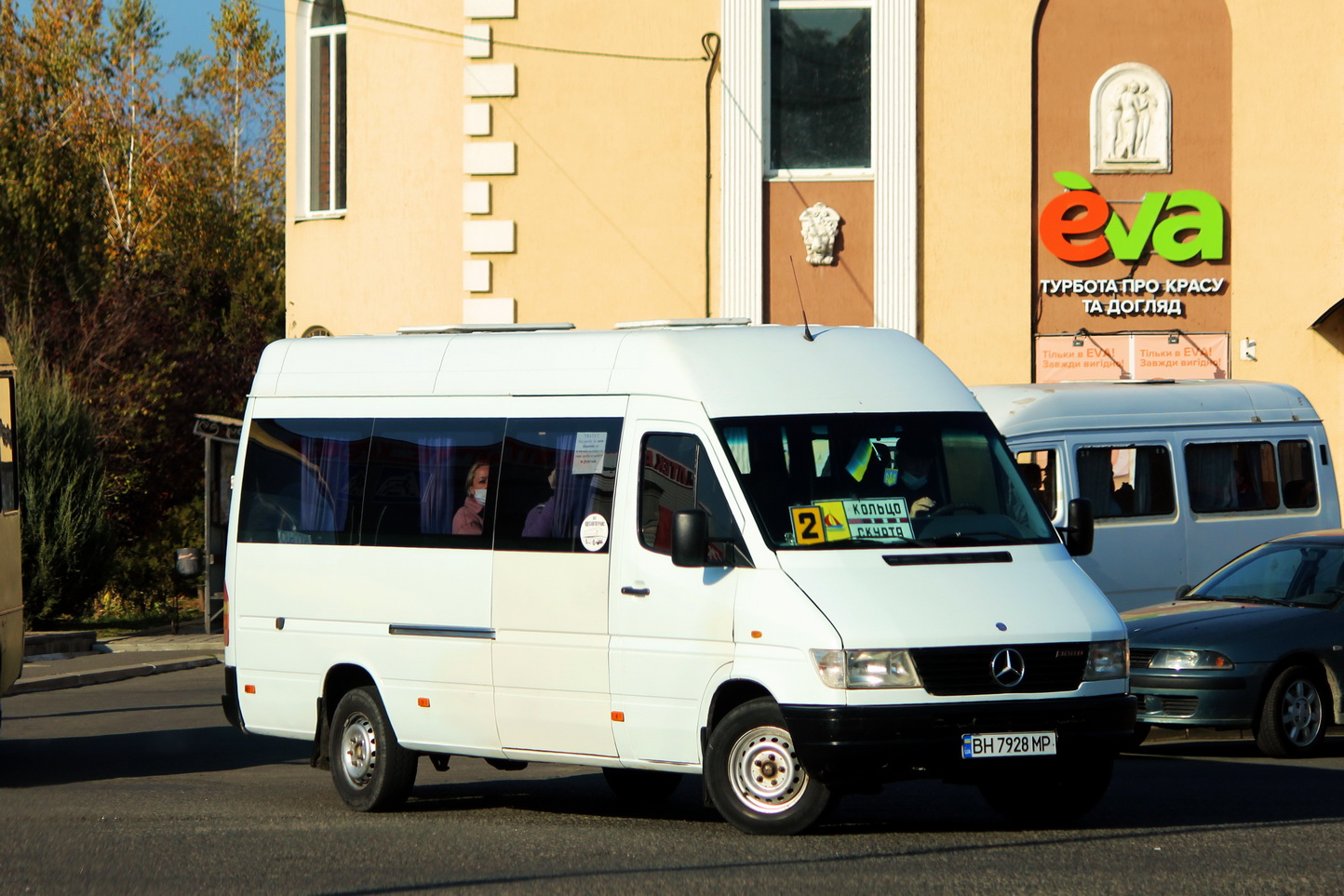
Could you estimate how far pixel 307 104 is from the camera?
91.7 ft

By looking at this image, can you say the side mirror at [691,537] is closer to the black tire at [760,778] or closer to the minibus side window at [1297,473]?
the black tire at [760,778]

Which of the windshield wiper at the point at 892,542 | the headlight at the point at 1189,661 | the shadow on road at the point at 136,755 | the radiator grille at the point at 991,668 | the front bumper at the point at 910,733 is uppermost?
the windshield wiper at the point at 892,542

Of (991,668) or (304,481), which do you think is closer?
(991,668)

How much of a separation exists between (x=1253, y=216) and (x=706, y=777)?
17598 mm

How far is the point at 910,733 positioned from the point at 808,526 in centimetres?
112

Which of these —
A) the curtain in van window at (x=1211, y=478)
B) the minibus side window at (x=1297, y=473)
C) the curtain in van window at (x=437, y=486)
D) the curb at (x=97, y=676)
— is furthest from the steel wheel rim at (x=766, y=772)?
the curb at (x=97, y=676)

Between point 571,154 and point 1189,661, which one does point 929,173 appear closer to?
point 571,154

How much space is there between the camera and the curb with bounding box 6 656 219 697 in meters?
19.2

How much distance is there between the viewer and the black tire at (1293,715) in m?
12.5

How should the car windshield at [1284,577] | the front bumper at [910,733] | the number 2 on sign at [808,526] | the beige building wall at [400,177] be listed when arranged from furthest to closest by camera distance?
the beige building wall at [400,177] < the car windshield at [1284,577] < the number 2 on sign at [808,526] < the front bumper at [910,733]

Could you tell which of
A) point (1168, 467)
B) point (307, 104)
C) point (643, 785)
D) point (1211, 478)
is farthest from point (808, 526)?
point (307, 104)

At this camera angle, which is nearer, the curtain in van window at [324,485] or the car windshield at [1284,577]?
the curtain in van window at [324,485]

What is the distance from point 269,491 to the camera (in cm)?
1120

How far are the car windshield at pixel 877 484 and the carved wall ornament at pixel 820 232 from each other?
1506cm
